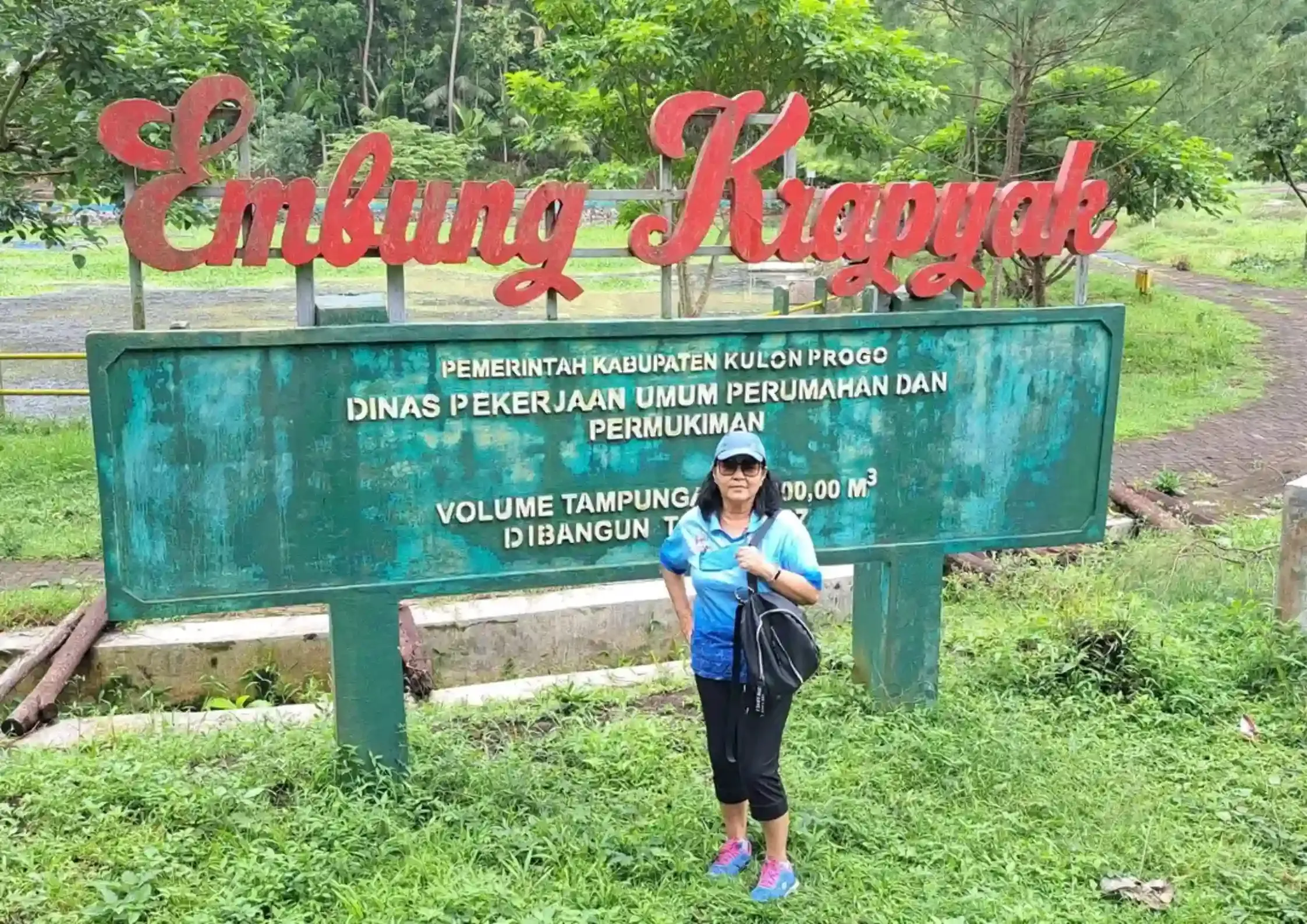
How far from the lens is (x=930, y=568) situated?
5262 millimetres

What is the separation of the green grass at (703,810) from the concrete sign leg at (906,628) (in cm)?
12

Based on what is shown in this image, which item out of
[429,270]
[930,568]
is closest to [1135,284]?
[429,270]

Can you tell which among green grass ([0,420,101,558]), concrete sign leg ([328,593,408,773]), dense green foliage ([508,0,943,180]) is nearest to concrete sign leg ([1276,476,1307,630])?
concrete sign leg ([328,593,408,773])

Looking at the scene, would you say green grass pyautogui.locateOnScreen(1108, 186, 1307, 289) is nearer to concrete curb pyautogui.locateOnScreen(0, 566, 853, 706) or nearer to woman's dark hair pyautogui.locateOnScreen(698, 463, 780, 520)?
concrete curb pyautogui.locateOnScreen(0, 566, 853, 706)

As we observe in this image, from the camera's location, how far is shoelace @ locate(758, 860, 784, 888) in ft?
12.7

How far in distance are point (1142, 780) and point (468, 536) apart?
2.80 metres

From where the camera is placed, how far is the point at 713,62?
11922 millimetres

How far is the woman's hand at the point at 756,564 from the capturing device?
3.60m

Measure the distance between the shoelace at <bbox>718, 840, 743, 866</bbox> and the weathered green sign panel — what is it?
1.22 metres

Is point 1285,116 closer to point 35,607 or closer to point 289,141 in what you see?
point 35,607

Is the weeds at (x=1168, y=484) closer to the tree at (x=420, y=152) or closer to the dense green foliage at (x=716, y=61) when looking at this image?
the dense green foliage at (x=716, y=61)

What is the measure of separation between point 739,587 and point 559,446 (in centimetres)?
123

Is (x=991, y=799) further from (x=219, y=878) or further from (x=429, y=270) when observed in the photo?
(x=429, y=270)

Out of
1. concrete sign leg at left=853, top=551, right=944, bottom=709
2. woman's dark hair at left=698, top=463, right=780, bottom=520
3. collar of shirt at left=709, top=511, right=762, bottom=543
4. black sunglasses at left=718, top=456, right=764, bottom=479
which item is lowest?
concrete sign leg at left=853, top=551, right=944, bottom=709
